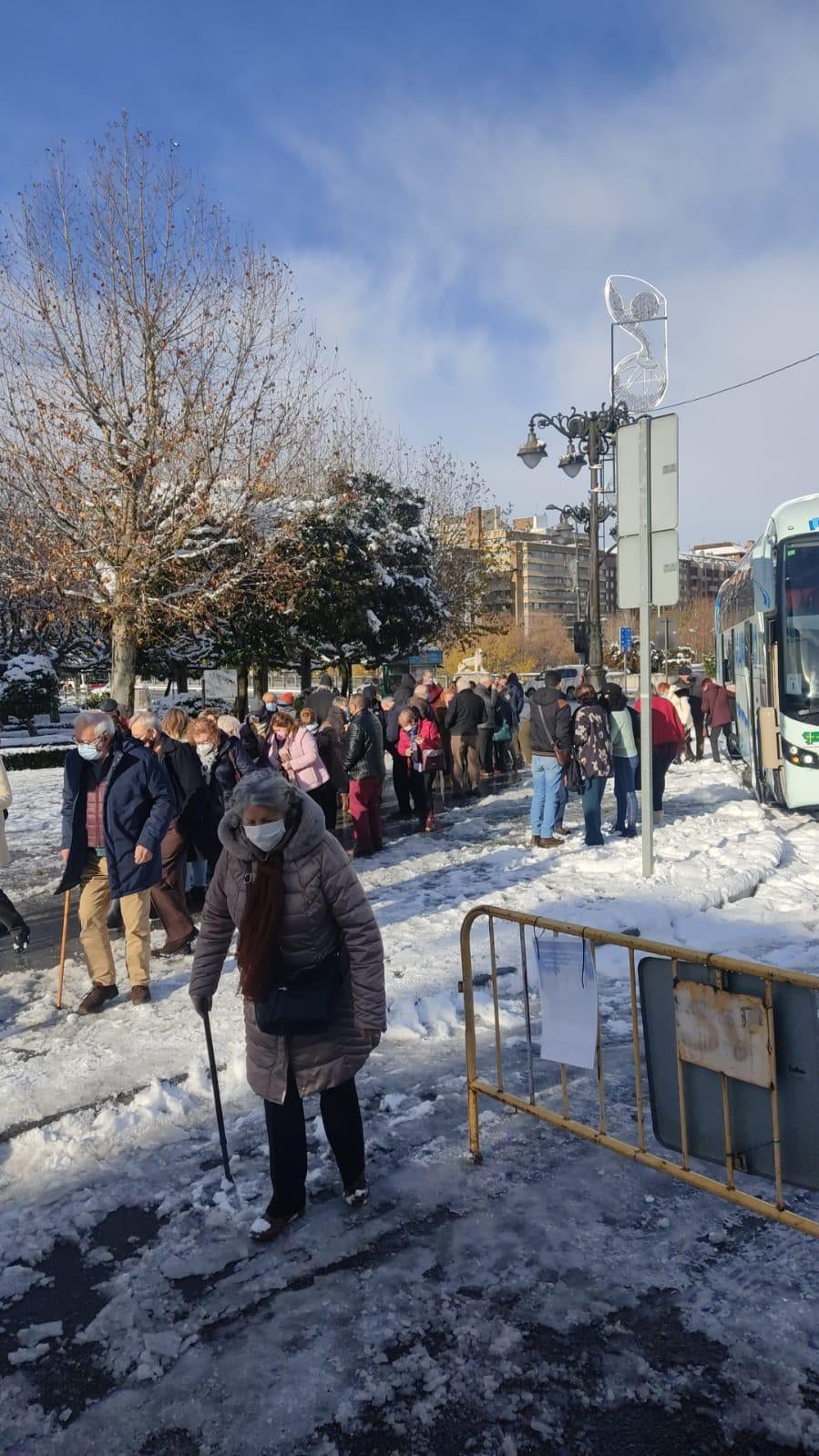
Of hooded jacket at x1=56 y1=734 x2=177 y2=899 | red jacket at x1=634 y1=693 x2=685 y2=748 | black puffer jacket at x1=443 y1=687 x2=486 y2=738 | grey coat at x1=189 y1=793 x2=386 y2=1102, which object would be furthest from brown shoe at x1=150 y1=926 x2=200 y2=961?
black puffer jacket at x1=443 y1=687 x2=486 y2=738

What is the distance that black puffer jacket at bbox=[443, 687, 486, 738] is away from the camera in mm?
14835

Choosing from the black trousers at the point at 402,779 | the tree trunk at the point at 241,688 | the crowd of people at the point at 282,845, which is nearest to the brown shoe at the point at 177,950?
the crowd of people at the point at 282,845

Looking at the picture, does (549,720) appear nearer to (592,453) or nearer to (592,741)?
(592,741)

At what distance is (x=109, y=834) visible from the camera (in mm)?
6207

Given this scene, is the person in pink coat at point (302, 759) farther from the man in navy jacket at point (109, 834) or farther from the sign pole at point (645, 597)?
the man in navy jacket at point (109, 834)

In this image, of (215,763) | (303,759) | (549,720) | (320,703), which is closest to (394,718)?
(320,703)

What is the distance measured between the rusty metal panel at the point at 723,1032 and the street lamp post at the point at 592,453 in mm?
17515

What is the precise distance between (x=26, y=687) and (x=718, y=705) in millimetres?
20716

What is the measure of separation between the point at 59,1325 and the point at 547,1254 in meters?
1.66

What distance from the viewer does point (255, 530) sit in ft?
71.6

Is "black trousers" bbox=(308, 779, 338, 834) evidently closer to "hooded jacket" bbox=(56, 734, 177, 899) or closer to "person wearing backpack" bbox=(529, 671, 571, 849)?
"person wearing backpack" bbox=(529, 671, 571, 849)

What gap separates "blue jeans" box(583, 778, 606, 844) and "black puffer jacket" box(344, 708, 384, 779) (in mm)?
2315

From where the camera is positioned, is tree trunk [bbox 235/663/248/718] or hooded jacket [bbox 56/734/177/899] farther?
tree trunk [bbox 235/663/248/718]

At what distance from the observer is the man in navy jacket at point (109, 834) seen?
6.23m
